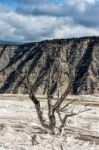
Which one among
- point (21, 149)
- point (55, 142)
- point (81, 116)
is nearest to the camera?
point (21, 149)

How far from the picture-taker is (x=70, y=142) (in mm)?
25328

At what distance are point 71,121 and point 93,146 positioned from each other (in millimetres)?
13260

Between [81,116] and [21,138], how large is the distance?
17604 mm

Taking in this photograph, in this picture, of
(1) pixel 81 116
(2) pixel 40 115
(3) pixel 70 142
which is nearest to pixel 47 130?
(2) pixel 40 115

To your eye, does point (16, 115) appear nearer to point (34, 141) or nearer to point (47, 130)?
point (47, 130)

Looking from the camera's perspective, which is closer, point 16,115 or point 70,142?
point 70,142

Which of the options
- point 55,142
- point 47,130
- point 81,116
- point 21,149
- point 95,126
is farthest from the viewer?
point 81,116

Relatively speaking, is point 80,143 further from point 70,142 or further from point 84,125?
point 84,125

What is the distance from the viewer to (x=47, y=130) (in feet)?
91.7

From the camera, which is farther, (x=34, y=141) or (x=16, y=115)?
(x=16, y=115)

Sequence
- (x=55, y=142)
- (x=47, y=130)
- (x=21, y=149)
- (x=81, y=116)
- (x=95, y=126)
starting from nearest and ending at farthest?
(x=21, y=149), (x=55, y=142), (x=47, y=130), (x=95, y=126), (x=81, y=116)

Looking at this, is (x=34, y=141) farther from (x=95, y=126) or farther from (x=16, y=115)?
(x=16, y=115)

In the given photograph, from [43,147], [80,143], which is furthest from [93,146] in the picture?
[43,147]

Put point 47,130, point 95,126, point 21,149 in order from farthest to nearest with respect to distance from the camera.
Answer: point 95,126
point 47,130
point 21,149
